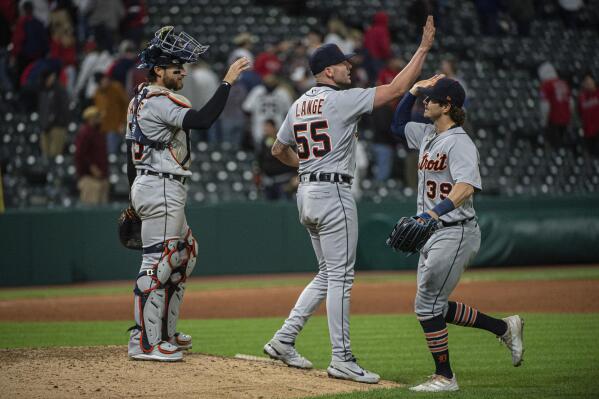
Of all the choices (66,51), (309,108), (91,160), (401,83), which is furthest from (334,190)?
(66,51)

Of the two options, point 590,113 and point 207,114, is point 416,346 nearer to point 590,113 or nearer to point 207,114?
point 207,114

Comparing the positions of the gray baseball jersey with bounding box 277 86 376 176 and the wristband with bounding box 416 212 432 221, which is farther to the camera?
the gray baseball jersey with bounding box 277 86 376 176

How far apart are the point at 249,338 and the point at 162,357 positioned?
2834 mm

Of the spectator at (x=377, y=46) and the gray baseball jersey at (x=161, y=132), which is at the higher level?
the spectator at (x=377, y=46)

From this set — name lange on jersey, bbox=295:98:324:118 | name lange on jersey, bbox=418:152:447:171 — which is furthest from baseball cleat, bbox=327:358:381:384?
name lange on jersey, bbox=295:98:324:118

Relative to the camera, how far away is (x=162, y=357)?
7.35 metres

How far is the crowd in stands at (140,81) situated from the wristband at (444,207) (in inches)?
357

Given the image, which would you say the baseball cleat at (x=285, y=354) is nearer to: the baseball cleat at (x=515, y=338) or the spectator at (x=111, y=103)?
the baseball cleat at (x=515, y=338)

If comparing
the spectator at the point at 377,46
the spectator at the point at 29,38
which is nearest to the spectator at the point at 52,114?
the spectator at the point at 29,38

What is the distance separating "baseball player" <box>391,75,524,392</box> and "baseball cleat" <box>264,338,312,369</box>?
3.52ft

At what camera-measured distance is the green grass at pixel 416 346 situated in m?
7.08

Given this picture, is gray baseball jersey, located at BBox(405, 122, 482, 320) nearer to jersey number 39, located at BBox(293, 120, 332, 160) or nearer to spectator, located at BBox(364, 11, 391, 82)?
jersey number 39, located at BBox(293, 120, 332, 160)

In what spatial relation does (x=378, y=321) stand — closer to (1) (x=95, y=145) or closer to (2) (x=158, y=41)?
(2) (x=158, y=41)

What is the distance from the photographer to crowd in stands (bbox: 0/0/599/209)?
17.2 m
